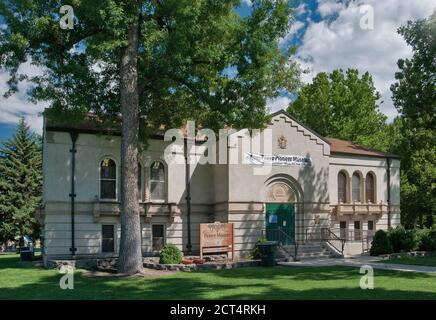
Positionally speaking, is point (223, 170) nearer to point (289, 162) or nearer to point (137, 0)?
point (289, 162)

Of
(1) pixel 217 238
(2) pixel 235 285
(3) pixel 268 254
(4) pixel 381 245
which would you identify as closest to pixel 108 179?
(1) pixel 217 238

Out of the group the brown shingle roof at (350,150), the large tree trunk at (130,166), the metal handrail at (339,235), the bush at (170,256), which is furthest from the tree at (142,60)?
the brown shingle roof at (350,150)

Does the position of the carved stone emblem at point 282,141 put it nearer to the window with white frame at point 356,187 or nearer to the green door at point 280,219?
the green door at point 280,219

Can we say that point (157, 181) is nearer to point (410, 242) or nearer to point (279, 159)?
point (279, 159)

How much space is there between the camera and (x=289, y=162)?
2689 cm

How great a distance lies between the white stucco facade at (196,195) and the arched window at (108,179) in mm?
190

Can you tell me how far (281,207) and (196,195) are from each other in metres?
4.46

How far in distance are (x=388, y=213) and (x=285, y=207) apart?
8688 millimetres

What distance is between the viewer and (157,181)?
25828 mm

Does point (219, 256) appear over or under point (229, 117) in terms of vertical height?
under

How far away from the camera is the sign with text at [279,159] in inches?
1015

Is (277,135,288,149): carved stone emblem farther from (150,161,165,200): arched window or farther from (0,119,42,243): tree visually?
(0,119,42,243): tree

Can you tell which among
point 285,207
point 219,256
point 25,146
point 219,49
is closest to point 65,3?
point 219,49

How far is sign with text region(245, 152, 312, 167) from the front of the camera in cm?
2578
